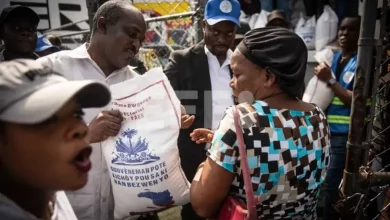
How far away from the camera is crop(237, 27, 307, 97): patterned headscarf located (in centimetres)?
125

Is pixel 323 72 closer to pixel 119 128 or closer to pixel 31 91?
pixel 119 128

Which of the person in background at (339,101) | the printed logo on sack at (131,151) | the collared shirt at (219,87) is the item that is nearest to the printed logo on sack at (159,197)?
the printed logo on sack at (131,151)

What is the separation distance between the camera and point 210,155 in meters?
1.27

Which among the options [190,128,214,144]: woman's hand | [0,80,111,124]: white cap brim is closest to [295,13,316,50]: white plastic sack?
[190,128,214,144]: woman's hand

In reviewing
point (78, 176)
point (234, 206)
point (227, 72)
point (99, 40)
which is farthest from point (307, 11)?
point (78, 176)

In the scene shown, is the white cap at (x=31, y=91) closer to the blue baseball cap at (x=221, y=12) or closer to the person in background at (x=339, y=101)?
the blue baseball cap at (x=221, y=12)

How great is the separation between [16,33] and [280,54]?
8.17 feet

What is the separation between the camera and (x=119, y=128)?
1.53m

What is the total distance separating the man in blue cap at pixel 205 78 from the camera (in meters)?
2.47

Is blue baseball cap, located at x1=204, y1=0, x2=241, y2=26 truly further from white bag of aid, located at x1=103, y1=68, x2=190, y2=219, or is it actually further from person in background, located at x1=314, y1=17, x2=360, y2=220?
white bag of aid, located at x1=103, y1=68, x2=190, y2=219

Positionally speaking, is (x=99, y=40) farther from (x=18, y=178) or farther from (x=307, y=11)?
(x=307, y=11)

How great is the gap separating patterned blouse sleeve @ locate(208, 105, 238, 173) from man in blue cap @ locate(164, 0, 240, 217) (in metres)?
1.21

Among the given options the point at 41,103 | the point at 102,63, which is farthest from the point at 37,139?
the point at 102,63

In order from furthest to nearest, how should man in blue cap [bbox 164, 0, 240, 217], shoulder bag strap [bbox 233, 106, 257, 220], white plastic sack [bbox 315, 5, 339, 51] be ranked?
white plastic sack [bbox 315, 5, 339, 51]
man in blue cap [bbox 164, 0, 240, 217]
shoulder bag strap [bbox 233, 106, 257, 220]
